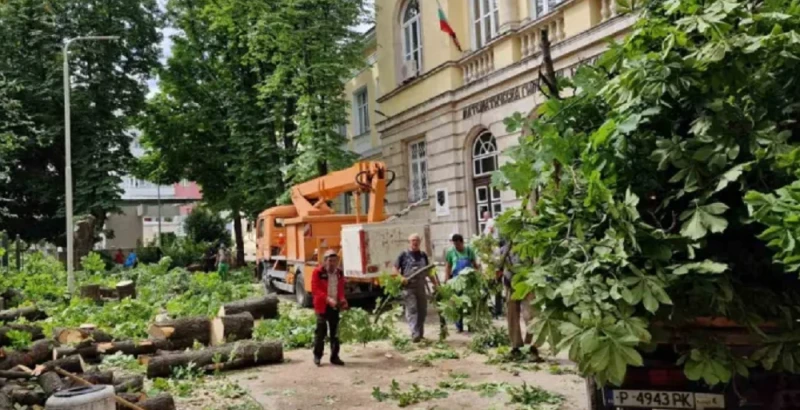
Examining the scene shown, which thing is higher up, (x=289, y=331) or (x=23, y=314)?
(x=23, y=314)

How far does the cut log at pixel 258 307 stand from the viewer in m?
12.2

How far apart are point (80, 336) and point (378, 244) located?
16.3 ft

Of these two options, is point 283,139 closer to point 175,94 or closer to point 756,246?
point 175,94

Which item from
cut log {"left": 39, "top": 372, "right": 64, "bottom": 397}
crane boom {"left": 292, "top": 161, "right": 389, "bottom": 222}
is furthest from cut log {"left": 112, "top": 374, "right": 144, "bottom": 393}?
crane boom {"left": 292, "top": 161, "right": 389, "bottom": 222}

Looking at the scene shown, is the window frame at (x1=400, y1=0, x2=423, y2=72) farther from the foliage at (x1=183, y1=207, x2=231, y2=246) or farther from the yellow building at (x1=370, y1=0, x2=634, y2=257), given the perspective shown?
the foliage at (x1=183, y1=207, x2=231, y2=246)

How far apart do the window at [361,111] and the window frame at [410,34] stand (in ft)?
21.0

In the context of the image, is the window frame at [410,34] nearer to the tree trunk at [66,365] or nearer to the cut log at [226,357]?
the cut log at [226,357]

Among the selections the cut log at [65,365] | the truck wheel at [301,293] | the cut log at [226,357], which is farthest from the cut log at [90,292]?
the cut log at [226,357]

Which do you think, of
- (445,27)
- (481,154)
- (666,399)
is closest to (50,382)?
(666,399)

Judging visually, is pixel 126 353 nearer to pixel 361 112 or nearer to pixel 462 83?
pixel 462 83

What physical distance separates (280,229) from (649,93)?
1605 cm

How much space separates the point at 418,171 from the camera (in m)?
20.9

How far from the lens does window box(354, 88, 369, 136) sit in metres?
27.9

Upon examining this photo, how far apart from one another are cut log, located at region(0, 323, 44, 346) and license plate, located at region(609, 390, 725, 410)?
882 cm
